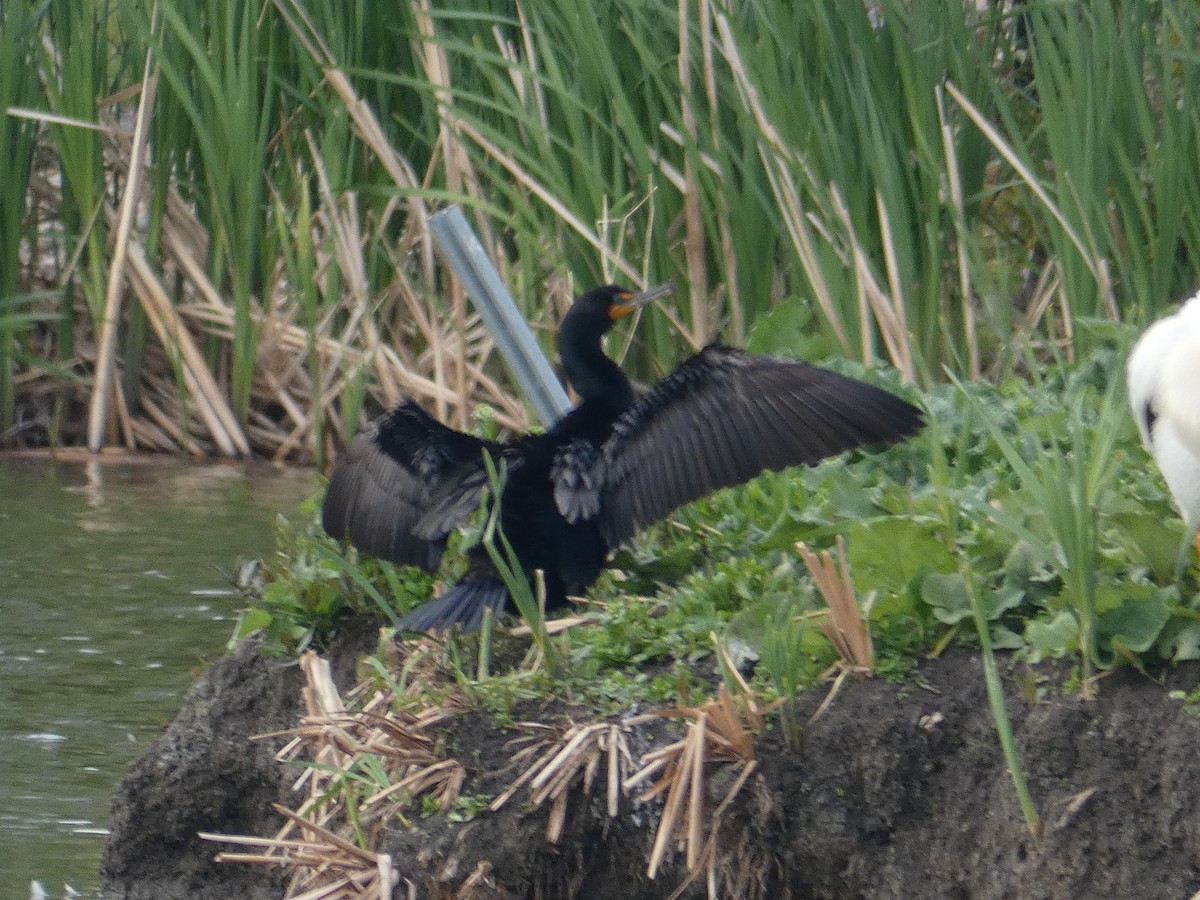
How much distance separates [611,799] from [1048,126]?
7.71ft

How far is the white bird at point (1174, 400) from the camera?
279 centimetres

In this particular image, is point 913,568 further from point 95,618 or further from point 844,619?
point 95,618

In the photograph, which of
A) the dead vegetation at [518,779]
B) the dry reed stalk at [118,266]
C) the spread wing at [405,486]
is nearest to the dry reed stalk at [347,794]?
the dead vegetation at [518,779]

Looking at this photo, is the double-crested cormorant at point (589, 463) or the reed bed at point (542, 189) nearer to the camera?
the double-crested cormorant at point (589, 463)

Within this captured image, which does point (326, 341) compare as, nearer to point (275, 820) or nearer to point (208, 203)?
point (208, 203)

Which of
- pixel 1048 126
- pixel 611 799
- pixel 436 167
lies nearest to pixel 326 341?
pixel 436 167

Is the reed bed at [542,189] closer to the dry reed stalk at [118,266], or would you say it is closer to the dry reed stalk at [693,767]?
the dry reed stalk at [118,266]

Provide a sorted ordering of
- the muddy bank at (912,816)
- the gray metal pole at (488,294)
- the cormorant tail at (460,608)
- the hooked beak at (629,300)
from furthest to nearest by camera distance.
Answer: the hooked beak at (629,300), the gray metal pole at (488,294), the cormorant tail at (460,608), the muddy bank at (912,816)

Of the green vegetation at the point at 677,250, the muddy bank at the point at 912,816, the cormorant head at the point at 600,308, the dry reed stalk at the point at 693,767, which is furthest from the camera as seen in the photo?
the cormorant head at the point at 600,308

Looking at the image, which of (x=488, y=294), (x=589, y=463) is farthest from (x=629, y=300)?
(x=589, y=463)

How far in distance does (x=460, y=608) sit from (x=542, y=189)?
7.45 feet

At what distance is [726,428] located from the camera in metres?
3.39

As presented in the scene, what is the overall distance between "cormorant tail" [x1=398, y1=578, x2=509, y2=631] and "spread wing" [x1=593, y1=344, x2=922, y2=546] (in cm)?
31

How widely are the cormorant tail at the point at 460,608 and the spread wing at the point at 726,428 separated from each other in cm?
31
